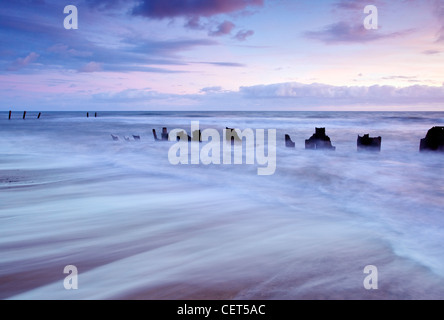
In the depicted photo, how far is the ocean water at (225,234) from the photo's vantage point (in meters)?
2.35

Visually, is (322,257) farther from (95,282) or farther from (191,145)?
(191,145)

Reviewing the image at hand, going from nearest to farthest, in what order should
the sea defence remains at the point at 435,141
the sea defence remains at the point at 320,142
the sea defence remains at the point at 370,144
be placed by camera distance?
the sea defence remains at the point at 435,141, the sea defence remains at the point at 370,144, the sea defence remains at the point at 320,142

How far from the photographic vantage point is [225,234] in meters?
3.45

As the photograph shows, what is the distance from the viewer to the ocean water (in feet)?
7.71

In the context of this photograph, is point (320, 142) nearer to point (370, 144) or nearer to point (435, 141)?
point (370, 144)

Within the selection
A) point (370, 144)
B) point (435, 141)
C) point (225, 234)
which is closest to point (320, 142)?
point (370, 144)

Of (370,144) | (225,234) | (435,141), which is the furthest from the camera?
(370,144)

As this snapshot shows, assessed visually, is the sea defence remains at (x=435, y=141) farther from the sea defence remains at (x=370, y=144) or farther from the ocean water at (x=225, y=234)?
the ocean water at (x=225, y=234)

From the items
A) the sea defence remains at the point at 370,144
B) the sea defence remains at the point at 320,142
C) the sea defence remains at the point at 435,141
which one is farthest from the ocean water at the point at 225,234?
the sea defence remains at the point at 320,142
